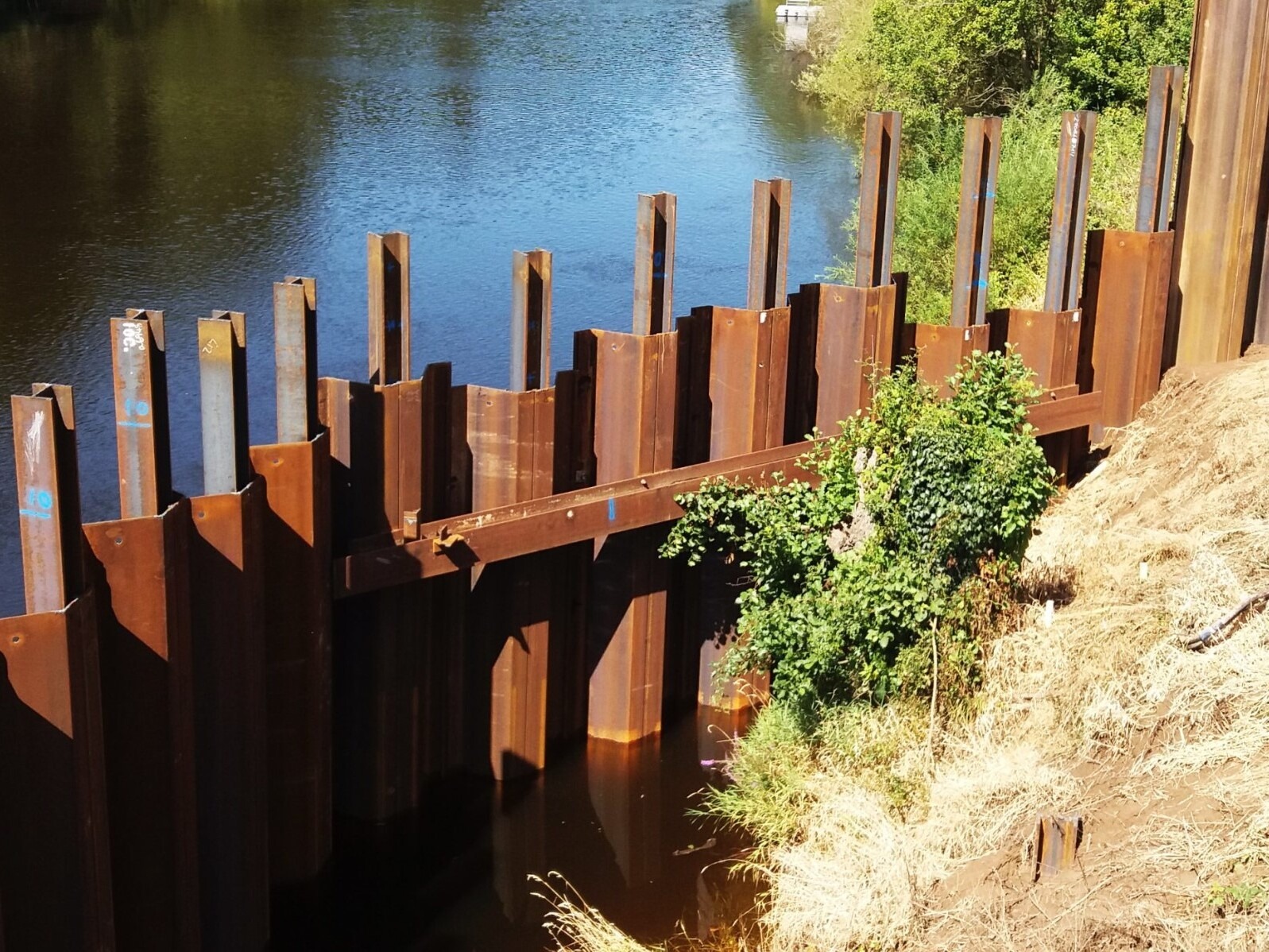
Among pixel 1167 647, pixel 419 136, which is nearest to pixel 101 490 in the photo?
pixel 1167 647

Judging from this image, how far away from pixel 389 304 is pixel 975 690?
4.26 metres

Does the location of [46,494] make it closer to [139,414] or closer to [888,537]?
[139,414]

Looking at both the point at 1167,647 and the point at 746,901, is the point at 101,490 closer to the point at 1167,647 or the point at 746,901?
the point at 746,901

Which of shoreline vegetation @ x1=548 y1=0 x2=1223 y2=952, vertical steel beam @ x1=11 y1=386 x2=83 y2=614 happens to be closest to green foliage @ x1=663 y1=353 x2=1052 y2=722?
shoreline vegetation @ x1=548 y1=0 x2=1223 y2=952

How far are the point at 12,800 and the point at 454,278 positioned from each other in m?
15.4

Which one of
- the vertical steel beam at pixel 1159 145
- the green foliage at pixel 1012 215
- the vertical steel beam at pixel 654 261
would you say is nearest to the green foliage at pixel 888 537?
the vertical steel beam at pixel 654 261

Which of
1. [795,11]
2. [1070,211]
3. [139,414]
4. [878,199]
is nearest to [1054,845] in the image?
[139,414]

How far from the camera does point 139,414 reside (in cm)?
793

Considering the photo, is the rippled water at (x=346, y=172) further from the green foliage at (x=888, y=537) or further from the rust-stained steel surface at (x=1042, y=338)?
the rust-stained steel surface at (x=1042, y=338)

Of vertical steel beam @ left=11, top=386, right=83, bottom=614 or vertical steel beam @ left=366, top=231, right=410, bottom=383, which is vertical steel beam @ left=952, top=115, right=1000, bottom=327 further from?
vertical steel beam @ left=11, top=386, right=83, bottom=614

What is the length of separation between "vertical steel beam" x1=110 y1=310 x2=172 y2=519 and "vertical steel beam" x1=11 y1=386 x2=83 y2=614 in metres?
0.60

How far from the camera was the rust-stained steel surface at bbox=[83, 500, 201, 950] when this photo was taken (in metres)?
7.76

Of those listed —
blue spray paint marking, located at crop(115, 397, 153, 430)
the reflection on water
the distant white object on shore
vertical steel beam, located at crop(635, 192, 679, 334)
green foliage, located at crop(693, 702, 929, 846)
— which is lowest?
the reflection on water

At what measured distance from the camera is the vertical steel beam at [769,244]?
11.2 m
